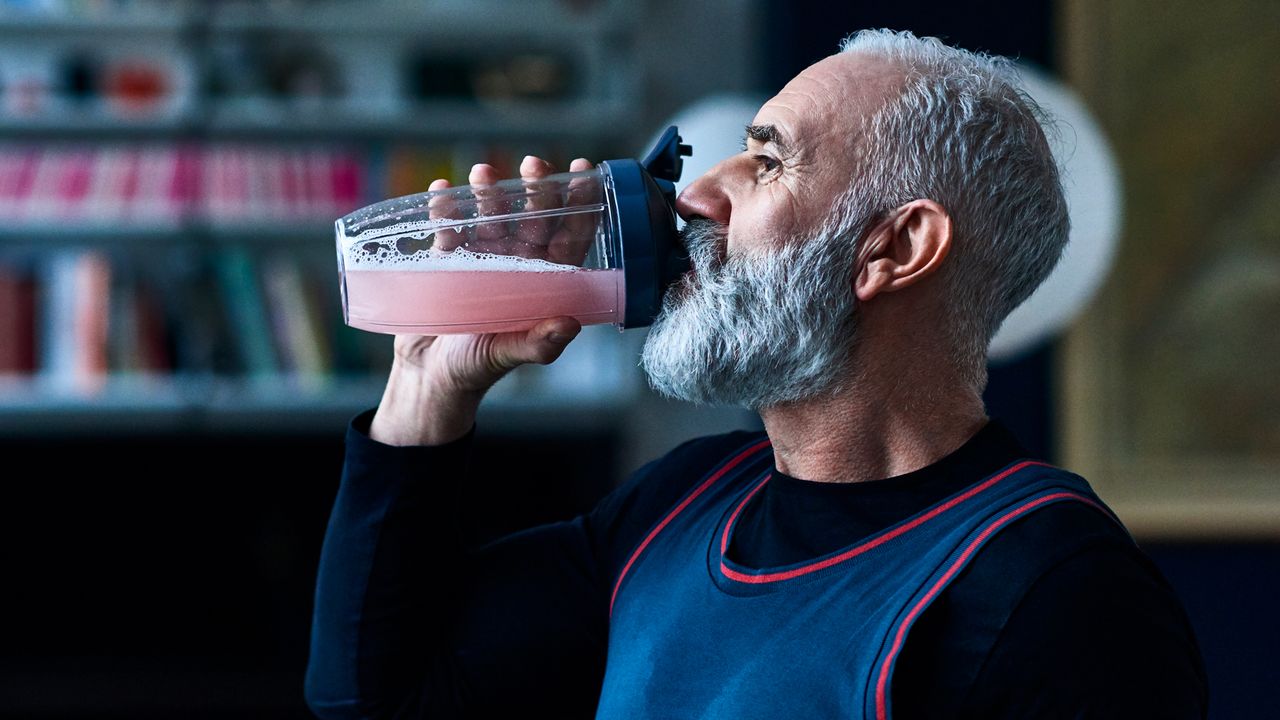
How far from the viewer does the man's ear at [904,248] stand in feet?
3.54

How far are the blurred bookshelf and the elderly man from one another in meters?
2.20

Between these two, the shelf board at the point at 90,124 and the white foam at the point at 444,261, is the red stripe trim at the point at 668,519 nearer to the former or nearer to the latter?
the white foam at the point at 444,261

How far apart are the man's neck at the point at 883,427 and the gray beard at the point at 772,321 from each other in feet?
0.07

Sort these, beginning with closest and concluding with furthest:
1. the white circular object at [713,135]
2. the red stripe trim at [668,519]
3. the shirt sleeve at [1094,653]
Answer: the shirt sleeve at [1094,653], the red stripe trim at [668,519], the white circular object at [713,135]

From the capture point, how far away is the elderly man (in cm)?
90

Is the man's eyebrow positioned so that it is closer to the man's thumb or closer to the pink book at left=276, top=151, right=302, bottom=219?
the man's thumb

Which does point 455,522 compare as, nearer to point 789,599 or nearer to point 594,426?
point 789,599

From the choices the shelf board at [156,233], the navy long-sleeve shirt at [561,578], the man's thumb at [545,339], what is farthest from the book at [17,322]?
the man's thumb at [545,339]

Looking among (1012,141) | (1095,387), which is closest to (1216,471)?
(1095,387)

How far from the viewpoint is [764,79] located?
324 centimetres

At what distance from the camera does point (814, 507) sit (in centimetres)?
110

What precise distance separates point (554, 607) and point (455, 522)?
14 cm

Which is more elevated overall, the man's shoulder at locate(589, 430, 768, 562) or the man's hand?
the man's hand

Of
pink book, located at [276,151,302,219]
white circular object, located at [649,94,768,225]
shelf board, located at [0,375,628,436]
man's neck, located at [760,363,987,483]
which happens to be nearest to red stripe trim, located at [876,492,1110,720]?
man's neck, located at [760,363,987,483]
